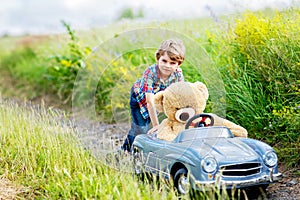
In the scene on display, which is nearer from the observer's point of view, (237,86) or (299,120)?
(299,120)

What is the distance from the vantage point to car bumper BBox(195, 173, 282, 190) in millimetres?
3363

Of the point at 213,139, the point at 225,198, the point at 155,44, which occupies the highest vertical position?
the point at 155,44

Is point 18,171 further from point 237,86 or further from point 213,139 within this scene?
point 237,86

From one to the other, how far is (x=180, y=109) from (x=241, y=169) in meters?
0.78

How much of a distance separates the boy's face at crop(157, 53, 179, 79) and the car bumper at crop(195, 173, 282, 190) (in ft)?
4.68

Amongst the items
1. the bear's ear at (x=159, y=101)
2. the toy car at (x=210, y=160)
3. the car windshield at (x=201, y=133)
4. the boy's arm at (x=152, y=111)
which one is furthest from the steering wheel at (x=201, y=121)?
the boy's arm at (x=152, y=111)

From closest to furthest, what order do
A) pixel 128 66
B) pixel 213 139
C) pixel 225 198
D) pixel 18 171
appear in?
pixel 225 198 → pixel 213 139 → pixel 18 171 → pixel 128 66

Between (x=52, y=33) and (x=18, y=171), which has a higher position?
(x=52, y=33)

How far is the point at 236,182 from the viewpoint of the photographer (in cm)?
341

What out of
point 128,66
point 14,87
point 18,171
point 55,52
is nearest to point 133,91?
point 18,171

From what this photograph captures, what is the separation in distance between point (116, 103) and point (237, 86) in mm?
2151

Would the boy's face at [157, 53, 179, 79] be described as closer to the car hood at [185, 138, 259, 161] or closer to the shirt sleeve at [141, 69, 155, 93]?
the shirt sleeve at [141, 69, 155, 93]

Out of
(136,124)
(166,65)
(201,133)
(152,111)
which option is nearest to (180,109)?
(201,133)

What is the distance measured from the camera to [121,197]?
3.46 metres
